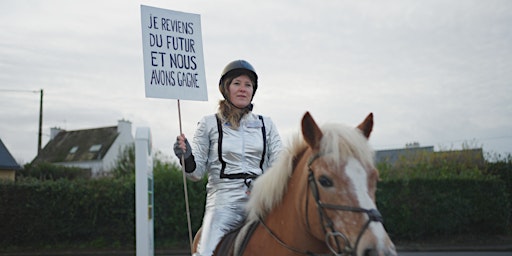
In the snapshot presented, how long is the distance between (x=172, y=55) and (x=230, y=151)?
1423mm

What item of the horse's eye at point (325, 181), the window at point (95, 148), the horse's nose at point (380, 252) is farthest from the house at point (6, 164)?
the horse's nose at point (380, 252)

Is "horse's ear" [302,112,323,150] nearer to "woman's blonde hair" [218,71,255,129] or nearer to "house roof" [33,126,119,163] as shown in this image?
"woman's blonde hair" [218,71,255,129]

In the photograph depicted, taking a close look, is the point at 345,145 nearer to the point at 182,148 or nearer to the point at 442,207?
the point at 182,148

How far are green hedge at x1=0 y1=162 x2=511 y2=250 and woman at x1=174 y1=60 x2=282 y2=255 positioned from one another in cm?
1188

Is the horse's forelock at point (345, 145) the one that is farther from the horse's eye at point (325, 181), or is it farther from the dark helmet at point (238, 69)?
the dark helmet at point (238, 69)

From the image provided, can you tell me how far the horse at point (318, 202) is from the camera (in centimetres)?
207

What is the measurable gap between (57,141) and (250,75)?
154ft

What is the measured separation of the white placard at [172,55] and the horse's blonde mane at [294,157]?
5.49 ft

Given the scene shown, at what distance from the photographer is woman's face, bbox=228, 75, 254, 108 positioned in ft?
11.7

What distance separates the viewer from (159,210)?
595 inches

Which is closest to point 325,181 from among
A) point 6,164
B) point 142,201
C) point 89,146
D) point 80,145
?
point 142,201

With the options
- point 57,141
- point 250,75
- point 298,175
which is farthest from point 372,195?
point 57,141

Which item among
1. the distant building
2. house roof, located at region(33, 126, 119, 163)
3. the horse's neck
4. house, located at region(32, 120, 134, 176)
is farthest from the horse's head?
house roof, located at region(33, 126, 119, 163)

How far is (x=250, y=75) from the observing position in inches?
145
